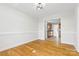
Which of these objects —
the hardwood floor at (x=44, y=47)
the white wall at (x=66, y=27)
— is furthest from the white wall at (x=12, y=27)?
the white wall at (x=66, y=27)

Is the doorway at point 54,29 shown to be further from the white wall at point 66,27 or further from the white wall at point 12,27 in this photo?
the white wall at point 12,27

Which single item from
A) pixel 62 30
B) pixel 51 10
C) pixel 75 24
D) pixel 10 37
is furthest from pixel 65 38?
pixel 10 37

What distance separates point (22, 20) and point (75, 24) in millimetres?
1344

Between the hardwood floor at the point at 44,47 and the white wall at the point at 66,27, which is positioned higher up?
the white wall at the point at 66,27

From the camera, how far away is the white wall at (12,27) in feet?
5.66

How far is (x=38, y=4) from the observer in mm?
1462

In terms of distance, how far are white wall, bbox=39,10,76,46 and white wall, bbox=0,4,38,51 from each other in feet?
1.11

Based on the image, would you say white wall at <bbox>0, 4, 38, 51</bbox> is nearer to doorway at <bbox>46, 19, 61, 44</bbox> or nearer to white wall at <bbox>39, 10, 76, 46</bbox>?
white wall at <bbox>39, 10, 76, 46</bbox>

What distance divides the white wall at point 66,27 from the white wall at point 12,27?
0.34 meters

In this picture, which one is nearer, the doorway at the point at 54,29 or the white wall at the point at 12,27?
the white wall at the point at 12,27

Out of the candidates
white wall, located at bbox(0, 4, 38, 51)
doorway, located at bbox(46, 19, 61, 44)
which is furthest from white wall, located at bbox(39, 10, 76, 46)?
white wall, located at bbox(0, 4, 38, 51)

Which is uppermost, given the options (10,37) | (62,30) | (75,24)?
(75,24)

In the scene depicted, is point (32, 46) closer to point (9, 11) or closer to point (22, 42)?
point (22, 42)

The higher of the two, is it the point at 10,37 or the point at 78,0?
the point at 78,0
